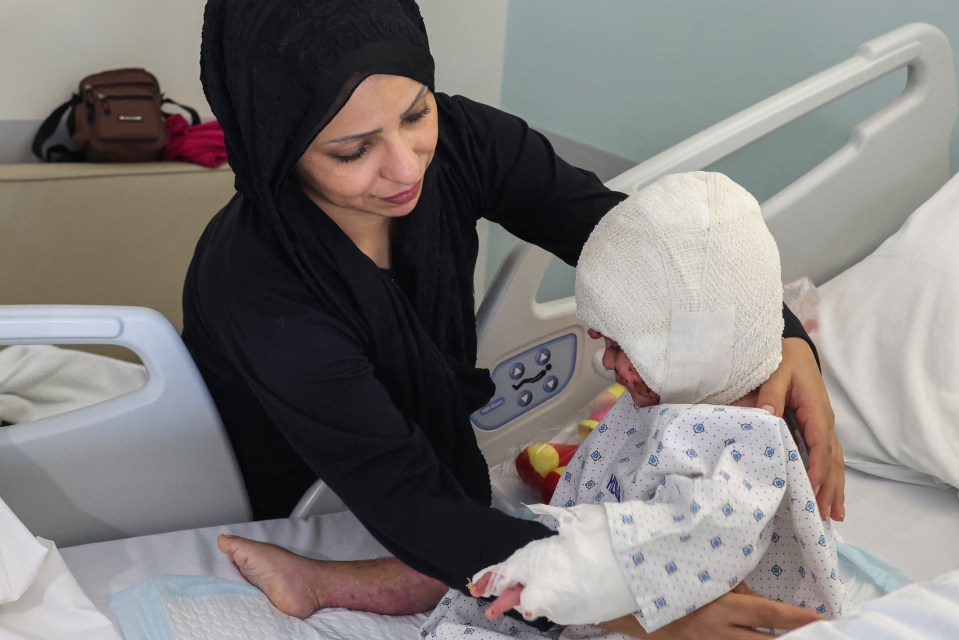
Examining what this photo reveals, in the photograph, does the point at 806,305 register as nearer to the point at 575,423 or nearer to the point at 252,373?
the point at 575,423

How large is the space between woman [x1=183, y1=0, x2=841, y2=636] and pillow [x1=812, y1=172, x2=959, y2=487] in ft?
1.06

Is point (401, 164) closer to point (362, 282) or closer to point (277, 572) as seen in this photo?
point (362, 282)

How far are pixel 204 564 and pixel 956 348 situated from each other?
1.22 metres

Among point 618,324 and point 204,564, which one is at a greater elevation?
point 618,324

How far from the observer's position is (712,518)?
106cm

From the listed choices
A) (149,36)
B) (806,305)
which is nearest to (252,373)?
(806,305)

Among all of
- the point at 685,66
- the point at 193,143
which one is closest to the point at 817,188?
the point at 685,66

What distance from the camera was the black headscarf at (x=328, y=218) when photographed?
1.16 metres

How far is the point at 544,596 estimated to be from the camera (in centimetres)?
104

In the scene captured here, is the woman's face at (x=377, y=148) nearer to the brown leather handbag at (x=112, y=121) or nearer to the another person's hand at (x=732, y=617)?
the another person's hand at (x=732, y=617)

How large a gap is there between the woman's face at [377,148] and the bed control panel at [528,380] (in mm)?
569

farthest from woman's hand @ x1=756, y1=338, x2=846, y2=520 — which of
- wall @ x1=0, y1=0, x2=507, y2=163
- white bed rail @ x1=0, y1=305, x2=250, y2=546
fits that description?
wall @ x1=0, y1=0, x2=507, y2=163

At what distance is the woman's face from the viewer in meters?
1.18

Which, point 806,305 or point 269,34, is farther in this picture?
point 806,305
